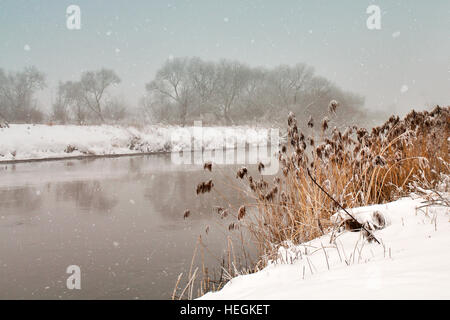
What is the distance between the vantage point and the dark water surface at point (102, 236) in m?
3.12

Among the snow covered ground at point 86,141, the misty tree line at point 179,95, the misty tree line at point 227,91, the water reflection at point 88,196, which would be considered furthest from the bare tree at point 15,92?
the water reflection at point 88,196

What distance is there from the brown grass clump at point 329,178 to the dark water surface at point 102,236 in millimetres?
715

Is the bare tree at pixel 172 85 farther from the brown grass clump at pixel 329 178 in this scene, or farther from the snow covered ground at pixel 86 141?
the brown grass clump at pixel 329 178

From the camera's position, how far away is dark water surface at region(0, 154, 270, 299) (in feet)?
10.2

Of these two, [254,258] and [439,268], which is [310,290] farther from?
[254,258]

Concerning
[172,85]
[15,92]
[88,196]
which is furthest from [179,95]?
[88,196]

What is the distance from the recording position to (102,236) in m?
4.55

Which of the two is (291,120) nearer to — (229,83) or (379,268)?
(379,268)

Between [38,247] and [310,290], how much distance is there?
3.57 metres

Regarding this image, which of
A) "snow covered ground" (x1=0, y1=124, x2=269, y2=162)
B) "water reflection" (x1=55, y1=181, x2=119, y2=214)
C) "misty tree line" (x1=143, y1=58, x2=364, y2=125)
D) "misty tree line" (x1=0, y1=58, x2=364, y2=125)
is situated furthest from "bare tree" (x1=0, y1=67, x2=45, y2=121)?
"water reflection" (x1=55, y1=181, x2=119, y2=214)

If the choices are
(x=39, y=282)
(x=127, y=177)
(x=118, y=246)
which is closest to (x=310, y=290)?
(x=39, y=282)

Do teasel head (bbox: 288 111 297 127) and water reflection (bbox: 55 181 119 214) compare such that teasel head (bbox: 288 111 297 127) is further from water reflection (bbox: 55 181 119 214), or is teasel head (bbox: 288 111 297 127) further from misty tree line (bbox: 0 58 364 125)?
misty tree line (bbox: 0 58 364 125)
